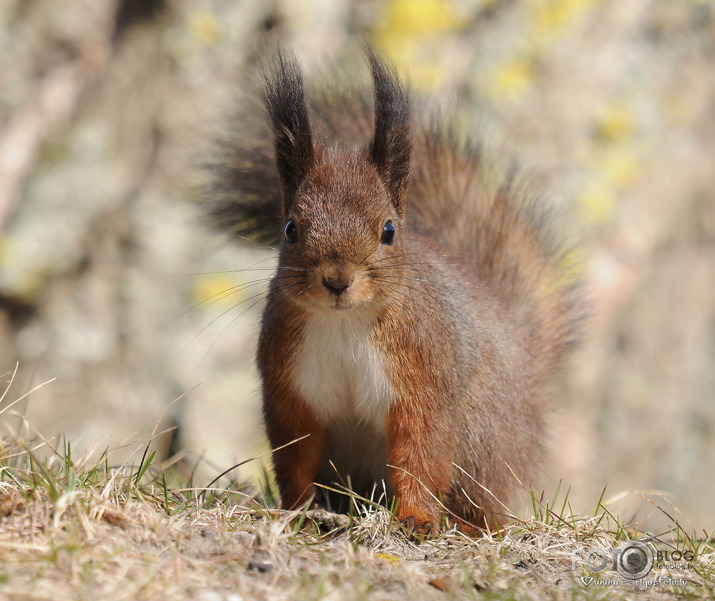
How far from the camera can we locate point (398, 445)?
2240 mm

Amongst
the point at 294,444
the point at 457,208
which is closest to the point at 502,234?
the point at 457,208

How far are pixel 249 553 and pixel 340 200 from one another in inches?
33.8

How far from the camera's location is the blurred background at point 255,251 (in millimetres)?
4473

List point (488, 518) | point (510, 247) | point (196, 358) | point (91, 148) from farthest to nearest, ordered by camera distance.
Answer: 1. point (91, 148)
2. point (196, 358)
3. point (510, 247)
4. point (488, 518)

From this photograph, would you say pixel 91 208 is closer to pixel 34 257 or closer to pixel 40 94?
pixel 34 257

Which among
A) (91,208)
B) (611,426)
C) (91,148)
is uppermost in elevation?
(91,148)

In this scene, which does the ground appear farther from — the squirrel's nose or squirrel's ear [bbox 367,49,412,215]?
squirrel's ear [bbox 367,49,412,215]

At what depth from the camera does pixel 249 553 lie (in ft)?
5.83

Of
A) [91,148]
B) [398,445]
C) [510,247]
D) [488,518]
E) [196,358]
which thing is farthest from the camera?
[91,148]

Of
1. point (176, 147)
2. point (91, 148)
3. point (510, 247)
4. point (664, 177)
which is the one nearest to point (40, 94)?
point (91, 148)

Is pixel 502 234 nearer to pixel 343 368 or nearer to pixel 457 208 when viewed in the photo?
pixel 457 208

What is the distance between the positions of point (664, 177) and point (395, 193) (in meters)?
2.82

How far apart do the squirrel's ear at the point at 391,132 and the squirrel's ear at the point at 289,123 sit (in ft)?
0.59

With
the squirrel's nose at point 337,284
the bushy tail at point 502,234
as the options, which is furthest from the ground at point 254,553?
the bushy tail at point 502,234
